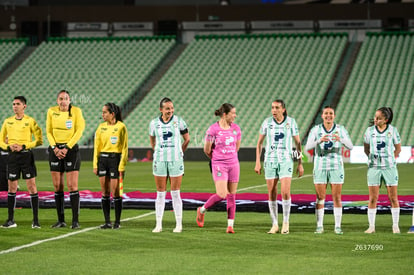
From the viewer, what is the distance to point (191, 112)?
3947cm

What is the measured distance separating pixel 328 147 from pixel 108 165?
3463mm

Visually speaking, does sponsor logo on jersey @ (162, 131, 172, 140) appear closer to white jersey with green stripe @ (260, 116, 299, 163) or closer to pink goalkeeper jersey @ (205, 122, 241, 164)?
pink goalkeeper jersey @ (205, 122, 241, 164)

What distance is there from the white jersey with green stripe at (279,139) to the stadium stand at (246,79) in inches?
962

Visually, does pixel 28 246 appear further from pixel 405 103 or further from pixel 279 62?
pixel 279 62

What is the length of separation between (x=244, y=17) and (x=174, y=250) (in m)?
37.2

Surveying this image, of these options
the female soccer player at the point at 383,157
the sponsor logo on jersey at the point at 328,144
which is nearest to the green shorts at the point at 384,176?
the female soccer player at the point at 383,157

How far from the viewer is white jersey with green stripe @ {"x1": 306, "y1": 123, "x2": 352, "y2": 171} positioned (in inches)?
460

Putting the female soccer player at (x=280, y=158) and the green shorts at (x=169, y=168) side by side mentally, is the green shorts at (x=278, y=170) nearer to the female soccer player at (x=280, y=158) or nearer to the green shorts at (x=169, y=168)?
the female soccer player at (x=280, y=158)

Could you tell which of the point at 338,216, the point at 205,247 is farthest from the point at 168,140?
the point at 338,216

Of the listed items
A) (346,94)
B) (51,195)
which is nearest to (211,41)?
(346,94)

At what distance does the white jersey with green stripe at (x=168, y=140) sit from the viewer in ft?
39.1

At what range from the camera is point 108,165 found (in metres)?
12.3

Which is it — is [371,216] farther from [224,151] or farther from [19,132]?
[19,132]

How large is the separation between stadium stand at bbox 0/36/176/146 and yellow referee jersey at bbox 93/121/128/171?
89.7ft
